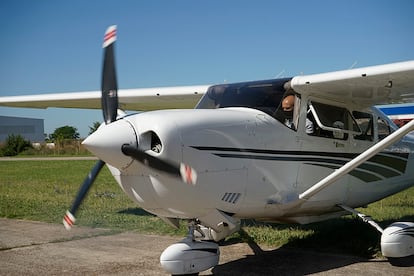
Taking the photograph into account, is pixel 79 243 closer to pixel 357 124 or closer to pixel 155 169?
pixel 155 169

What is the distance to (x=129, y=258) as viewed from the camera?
6430 millimetres

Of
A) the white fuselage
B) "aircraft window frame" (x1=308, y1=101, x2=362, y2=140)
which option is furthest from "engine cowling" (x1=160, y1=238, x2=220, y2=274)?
"aircraft window frame" (x1=308, y1=101, x2=362, y2=140)

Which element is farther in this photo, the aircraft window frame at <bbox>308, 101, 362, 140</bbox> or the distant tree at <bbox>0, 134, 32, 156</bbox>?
the distant tree at <bbox>0, 134, 32, 156</bbox>

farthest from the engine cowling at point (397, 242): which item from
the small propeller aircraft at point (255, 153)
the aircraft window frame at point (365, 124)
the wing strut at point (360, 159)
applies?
the aircraft window frame at point (365, 124)

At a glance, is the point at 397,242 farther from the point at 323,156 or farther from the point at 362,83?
the point at 362,83

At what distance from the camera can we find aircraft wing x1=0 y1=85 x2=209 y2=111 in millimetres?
8438

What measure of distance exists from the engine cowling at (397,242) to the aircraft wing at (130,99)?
11.8ft

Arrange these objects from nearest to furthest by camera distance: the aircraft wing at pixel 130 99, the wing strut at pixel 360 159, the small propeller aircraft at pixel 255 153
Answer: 1. the small propeller aircraft at pixel 255 153
2. the wing strut at pixel 360 159
3. the aircraft wing at pixel 130 99

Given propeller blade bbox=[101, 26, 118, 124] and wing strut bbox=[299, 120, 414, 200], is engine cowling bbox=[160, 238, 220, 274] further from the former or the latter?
propeller blade bbox=[101, 26, 118, 124]

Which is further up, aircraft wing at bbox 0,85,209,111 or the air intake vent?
aircraft wing at bbox 0,85,209,111

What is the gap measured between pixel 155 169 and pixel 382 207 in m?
7.30

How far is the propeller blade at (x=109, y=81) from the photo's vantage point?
17.9 feet

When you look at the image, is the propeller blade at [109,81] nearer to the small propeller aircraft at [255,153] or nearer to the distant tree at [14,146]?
the small propeller aircraft at [255,153]

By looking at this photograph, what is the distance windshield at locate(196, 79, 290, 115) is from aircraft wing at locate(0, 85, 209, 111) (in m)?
1.36
